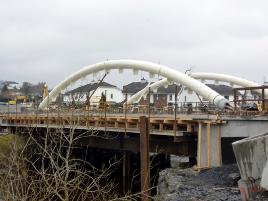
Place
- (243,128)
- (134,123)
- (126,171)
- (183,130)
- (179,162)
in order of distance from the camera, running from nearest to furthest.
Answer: (243,128) < (183,130) < (134,123) < (179,162) < (126,171)

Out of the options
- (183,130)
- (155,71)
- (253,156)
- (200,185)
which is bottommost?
(200,185)

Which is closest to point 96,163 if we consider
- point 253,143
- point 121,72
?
point 121,72

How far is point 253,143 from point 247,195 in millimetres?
1540

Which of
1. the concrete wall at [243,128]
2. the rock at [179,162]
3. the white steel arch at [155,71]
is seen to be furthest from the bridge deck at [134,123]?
the white steel arch at [155,71]

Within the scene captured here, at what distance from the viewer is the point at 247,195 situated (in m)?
13.0

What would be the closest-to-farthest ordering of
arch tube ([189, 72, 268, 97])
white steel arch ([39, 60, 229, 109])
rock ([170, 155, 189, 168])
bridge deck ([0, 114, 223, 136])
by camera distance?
bridge deck ([0, 114, 223, 136])
rock ([170, 155, 189, 168])
white steel arch ([39, 60, 229, 109])
arch tube ([189, 72, 268, 97])

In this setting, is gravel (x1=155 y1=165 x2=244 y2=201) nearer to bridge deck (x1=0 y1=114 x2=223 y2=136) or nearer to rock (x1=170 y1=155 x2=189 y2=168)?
bridge deck (x1=0 y1=114 x2=223 y2=136)

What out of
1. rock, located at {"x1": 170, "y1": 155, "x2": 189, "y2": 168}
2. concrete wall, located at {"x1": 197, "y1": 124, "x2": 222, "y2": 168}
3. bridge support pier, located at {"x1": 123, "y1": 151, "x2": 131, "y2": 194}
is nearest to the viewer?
concrete wall, located at {"x1": 197, "y1": 124, "x2": 222, "y2": 168}

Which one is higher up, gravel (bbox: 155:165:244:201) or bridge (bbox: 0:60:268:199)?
bridge (bbox: 0:60:268:199)

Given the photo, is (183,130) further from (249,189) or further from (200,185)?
(249,189)

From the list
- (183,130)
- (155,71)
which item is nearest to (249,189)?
(183,130)

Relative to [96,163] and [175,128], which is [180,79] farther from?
[175,128]

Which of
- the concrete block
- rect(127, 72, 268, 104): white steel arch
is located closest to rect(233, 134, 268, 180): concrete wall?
the concrete block

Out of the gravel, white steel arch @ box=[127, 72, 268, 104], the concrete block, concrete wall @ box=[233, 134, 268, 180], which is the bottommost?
the gravel
